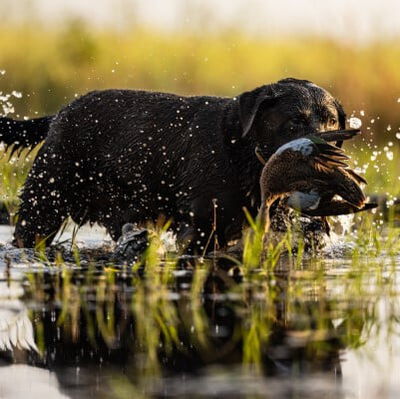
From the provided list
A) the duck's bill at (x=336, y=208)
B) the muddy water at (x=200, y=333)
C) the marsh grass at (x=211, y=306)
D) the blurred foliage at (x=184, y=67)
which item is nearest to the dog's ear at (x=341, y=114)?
the marsh grass at (x=211, y=306)

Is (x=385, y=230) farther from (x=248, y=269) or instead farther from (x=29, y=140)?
(x=248, y=269)

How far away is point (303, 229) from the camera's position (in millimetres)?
7309

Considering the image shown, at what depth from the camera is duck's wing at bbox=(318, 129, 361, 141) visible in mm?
6039

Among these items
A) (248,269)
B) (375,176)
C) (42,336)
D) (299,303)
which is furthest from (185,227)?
(375,176)

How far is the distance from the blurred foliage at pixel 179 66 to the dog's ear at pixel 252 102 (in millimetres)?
7113

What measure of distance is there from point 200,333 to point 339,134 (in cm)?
212

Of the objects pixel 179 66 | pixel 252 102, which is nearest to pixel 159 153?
pixel 252 102

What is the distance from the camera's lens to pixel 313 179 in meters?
6.15

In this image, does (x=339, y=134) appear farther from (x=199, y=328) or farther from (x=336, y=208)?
(x=199, y=328)

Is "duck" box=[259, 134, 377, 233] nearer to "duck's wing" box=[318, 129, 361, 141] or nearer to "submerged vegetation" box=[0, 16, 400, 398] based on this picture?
"duck's wing" box=[318, 129, 361, 141]

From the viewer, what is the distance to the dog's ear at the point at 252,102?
21.7 ft

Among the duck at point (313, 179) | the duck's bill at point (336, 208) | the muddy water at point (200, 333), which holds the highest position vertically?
the duck at point (313, 179)

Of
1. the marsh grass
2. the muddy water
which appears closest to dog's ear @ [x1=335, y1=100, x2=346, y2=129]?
the marsh grass

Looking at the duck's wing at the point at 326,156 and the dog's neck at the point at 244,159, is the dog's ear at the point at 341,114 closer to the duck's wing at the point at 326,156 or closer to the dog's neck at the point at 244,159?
the dog's neck at the point at 244,159
